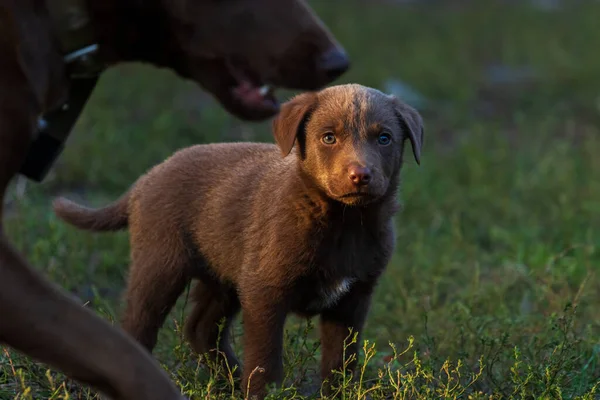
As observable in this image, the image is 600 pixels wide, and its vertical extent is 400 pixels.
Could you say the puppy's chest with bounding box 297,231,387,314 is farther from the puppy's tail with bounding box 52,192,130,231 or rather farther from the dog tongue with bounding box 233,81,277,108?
the puppy's tail with bounding box 52,192,130,231

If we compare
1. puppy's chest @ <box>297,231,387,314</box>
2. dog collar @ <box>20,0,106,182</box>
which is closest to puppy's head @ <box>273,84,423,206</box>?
puppy's chest @ <box>297,231,387,314</box>

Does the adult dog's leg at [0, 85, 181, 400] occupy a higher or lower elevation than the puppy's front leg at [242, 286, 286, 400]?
higher

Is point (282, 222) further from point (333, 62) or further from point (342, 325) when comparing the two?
point (333, 62)

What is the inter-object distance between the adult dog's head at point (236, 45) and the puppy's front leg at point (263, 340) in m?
0.78

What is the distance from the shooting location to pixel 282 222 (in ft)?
13.6

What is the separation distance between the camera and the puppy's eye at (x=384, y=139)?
4152 millimetres

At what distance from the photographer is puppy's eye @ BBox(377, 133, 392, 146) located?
13.6 feet

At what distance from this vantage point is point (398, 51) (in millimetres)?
13562

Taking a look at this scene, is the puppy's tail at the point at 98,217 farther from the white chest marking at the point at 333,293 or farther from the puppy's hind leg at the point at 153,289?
the white chest marking at the point at 333,293

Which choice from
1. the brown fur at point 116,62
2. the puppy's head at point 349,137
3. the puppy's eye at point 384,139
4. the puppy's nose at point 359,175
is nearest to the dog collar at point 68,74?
the brown fur at point 116,62

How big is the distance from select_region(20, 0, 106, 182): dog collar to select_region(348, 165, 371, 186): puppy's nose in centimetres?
95

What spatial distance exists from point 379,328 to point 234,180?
1.24m

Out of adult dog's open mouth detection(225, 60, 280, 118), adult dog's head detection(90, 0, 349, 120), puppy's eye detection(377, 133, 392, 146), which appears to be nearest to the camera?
adult dog's head detection(90, 0, 349, 120)

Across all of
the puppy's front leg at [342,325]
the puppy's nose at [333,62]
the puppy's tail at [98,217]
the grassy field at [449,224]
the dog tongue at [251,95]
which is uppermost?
the puppy's nose at [333,62]
